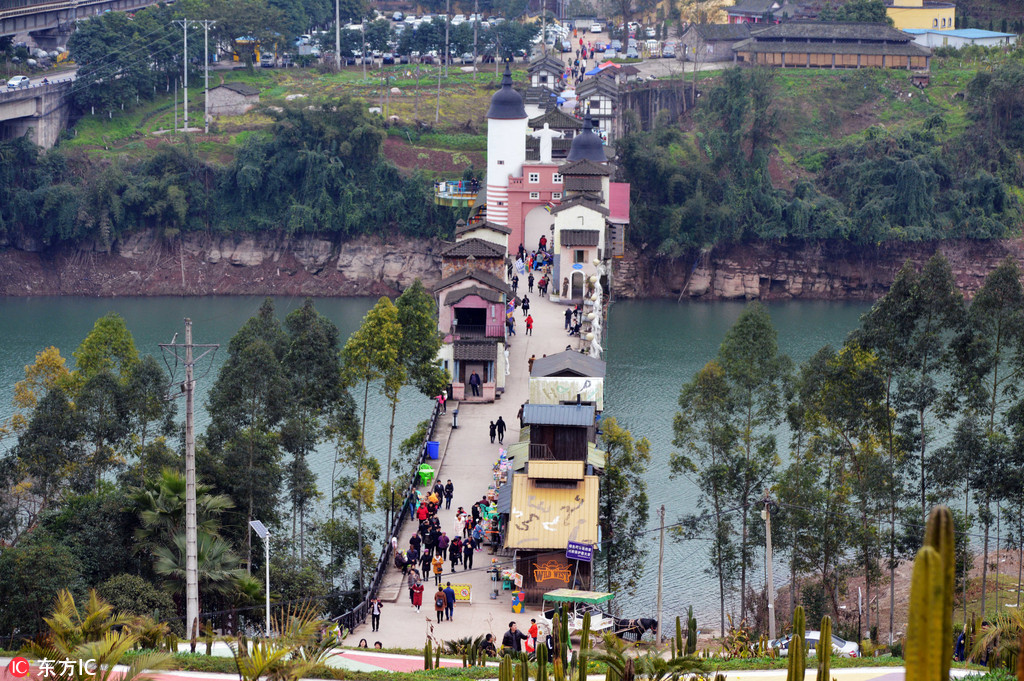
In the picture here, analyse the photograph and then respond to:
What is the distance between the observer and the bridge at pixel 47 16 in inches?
4163

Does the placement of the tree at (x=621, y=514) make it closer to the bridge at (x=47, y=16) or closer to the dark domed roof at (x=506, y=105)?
the dark domed roof at (x=506, y=105)

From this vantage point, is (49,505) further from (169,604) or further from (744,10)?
(744,10)

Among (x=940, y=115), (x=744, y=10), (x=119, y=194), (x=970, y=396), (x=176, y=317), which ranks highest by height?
(x=744, y=10)

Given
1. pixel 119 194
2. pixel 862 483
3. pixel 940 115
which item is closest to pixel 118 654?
pixel 862 483

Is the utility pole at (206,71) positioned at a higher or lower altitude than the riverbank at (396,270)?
higher

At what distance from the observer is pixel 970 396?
4100 cm

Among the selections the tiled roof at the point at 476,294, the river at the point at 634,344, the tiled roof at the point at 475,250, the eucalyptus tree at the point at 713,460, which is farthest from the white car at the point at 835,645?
the tiled roof at the point at 475,250

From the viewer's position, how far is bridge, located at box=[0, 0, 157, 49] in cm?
10575

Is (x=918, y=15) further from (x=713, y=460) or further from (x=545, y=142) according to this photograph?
(x=713, y=460)

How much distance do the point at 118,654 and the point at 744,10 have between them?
109 meters

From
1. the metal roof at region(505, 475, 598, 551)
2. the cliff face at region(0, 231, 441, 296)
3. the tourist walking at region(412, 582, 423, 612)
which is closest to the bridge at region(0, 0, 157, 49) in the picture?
the cliff face at region(0, 231, 441, 296)

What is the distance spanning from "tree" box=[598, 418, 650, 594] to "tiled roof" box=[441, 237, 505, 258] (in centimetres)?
1700

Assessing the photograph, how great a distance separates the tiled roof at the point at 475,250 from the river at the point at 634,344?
6342 millimetres

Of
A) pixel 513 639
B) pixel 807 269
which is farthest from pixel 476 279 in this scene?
pixel 807 269
